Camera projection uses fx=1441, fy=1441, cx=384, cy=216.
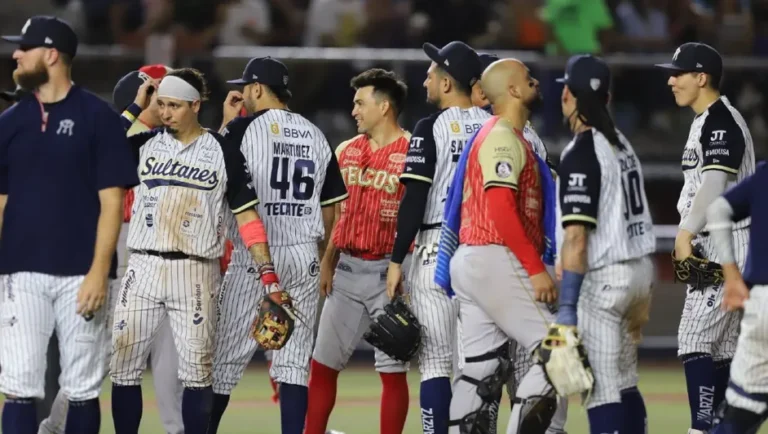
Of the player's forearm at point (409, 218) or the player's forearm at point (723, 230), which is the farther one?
the player's forearm at point (409, 218)

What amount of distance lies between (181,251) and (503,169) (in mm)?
1976

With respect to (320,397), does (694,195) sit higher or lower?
higher

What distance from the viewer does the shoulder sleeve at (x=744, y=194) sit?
7242 millimetres

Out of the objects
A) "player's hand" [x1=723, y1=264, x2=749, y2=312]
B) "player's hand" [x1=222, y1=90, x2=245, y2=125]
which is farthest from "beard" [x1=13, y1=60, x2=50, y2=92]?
"player's hand" [x1=723, y1=264, x2=749, y2=312]

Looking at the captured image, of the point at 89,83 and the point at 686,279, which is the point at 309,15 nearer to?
the point at 89,83

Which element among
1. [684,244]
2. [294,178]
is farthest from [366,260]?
[684,244]

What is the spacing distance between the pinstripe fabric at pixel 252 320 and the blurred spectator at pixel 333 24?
7182 mm

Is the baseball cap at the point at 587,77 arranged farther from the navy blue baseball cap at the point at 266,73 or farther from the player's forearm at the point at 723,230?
the navy blue baseball cap at the point at 266,73

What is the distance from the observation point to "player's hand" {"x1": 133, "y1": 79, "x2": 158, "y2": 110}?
8902 mm

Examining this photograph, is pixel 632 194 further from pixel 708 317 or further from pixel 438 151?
pixel 708 317

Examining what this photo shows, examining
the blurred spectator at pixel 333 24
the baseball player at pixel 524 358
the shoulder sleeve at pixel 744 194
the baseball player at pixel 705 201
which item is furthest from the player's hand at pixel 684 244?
the blurred spectator at pixel 333 24

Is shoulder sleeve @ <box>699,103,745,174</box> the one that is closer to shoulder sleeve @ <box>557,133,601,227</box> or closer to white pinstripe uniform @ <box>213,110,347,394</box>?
shoulder sleeve @ <box>557,133,601,227</box>

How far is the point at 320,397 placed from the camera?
9.41m

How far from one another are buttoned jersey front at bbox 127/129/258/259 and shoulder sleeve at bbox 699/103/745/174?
117 inches
